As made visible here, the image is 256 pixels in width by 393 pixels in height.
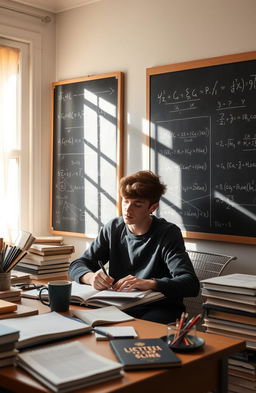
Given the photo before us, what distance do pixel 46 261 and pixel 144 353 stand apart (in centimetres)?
197

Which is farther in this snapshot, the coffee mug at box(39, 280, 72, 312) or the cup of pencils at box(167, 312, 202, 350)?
the coffee mug at box(39, 280, 72, 312)

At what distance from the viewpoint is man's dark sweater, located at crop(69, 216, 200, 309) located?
2.60 metres

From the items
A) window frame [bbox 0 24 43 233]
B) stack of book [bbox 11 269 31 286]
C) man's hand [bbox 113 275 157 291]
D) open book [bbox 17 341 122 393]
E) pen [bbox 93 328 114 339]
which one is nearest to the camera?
open book [bbox 17 341 122 393]

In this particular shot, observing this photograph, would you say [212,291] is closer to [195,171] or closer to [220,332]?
[220,332]

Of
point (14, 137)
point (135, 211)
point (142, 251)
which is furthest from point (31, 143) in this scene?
point (142, 251)

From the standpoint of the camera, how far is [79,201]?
4188mm

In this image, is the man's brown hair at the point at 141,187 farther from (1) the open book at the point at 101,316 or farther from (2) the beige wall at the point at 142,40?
(1) the open book at the point at 101,316

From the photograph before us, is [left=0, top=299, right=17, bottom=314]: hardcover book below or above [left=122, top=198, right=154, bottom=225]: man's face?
below

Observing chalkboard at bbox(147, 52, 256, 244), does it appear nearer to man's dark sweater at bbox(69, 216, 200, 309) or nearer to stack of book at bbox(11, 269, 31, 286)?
man's dark sweater at bbox(69, 216, 200, 309)

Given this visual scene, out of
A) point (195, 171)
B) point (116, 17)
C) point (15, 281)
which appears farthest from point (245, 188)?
point (116, 17)

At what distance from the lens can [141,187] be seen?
9.64ft

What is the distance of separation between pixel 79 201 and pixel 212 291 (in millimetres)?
1766

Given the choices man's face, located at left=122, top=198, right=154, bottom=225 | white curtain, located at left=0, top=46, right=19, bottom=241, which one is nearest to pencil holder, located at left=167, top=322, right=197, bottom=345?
man's face, located at left=122, top=198, right=154, bottom=225

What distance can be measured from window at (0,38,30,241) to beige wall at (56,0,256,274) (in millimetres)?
365
